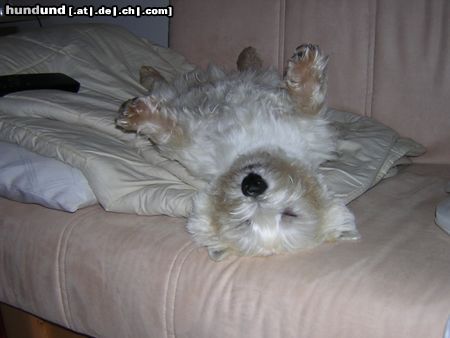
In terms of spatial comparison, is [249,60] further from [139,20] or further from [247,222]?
[139,20]

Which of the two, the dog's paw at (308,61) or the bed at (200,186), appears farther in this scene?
the dog's paw at (308,61)

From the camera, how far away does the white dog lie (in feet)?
3.29

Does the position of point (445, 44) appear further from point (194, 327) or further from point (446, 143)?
point (194, 327)

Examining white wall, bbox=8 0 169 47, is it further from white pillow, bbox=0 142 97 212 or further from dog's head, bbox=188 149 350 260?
dog's head, bbox=188 149 350 260

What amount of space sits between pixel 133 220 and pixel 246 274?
12.7 inches

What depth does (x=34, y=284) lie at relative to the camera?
113cm

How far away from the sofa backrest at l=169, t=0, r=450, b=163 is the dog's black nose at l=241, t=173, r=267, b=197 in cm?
70

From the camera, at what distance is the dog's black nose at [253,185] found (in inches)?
39.9

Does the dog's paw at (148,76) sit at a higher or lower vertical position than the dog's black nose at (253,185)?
higher

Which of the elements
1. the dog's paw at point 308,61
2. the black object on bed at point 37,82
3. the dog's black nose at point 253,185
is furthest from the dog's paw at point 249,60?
the dog's black nose at point 253,185

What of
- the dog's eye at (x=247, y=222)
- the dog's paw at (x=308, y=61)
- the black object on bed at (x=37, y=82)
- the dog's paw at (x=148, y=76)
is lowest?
the dog's eye at (x=247, y=222)

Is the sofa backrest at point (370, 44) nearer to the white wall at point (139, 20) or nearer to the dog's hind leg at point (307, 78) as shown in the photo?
the dog's hind leg at point (307, 78)

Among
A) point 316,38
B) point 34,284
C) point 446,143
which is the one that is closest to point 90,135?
point 34,284

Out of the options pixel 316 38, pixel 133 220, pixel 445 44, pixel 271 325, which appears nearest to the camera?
pixel 271 325
